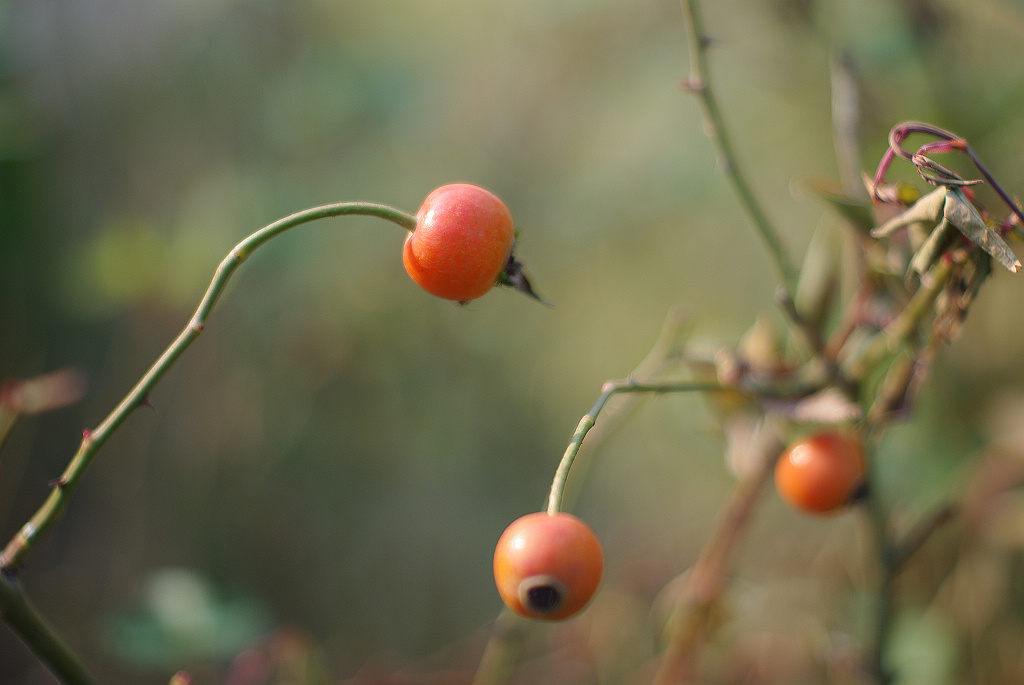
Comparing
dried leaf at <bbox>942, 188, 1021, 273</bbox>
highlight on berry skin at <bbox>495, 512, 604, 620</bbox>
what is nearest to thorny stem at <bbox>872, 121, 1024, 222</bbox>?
dried leaf at <bbox>942, 188, 1021, 273</bbox>

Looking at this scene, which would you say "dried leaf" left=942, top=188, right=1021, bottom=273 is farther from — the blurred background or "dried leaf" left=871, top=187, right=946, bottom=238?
the blurred background

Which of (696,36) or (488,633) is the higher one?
(696,36)

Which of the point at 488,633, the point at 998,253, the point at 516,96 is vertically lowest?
the point at 488,633

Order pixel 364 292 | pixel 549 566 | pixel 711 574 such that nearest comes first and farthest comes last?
pixel 549 566, pixel 711 574, pixel 364 292

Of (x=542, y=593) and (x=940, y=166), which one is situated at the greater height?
(x=940, y=166)

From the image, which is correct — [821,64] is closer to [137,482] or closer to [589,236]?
[589,236]

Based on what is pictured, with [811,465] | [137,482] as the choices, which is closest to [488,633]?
[137,482]

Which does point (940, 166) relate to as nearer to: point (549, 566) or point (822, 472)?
point (822, 472)

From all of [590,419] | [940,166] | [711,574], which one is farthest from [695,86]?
[711,574]
